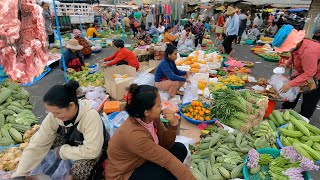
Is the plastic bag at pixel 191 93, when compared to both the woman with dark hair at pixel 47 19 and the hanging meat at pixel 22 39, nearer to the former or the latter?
the hanging meat at pixel 22 39

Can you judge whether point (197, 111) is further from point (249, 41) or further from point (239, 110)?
point (249, 41)

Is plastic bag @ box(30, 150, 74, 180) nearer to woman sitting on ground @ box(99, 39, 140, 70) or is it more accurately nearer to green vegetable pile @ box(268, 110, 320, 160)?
green vegetable pile @ box(268, 110, 320, 160)

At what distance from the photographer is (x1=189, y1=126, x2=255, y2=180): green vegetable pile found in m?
2.49

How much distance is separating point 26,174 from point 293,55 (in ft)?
12.8

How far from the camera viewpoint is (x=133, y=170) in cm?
190

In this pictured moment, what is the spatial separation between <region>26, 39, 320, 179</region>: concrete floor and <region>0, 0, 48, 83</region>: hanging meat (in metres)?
2.32

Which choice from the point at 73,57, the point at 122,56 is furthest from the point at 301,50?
the point at 73,57

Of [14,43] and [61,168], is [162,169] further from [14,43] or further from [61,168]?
[14,43]

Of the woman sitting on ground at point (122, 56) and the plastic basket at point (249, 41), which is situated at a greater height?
the woman sitting on ground at point (122, 56)

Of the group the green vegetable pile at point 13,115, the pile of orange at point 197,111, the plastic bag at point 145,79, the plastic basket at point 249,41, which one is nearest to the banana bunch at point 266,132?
the pile of orange at point 197,111

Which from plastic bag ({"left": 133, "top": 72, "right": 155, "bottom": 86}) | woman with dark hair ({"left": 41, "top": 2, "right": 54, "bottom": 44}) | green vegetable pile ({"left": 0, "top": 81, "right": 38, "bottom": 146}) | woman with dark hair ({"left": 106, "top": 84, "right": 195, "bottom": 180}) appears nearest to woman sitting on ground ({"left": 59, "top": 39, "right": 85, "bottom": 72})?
woman with dark hair ({"left": 41, "top": 2, "right": 54, "bottom": 44})

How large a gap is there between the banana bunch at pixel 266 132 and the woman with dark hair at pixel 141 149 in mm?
1648

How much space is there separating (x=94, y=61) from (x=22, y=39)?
629cm

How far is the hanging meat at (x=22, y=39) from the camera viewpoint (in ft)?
5.44
